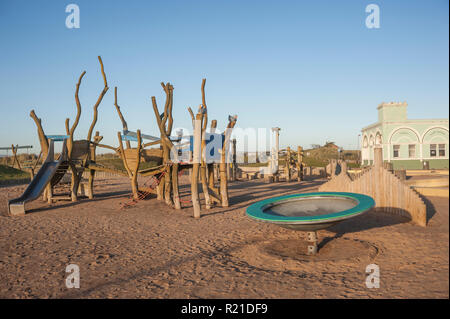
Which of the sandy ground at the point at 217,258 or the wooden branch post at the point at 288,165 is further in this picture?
the wooden branch post at the point at 288,165

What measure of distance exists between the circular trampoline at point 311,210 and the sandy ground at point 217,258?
618 millimetres

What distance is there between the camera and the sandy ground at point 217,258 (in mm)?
4379

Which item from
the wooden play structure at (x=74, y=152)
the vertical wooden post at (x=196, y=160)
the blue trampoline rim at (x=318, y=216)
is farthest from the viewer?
the wooden play structure at (x=74, y=152)

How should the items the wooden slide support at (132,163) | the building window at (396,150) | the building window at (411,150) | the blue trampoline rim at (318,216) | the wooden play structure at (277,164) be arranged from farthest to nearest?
the building window at (396,150), the building window at (411,150), the wooden play structure at (277,164), the wooden slide support at (132,163), the blue trampoline rim at (318,216)

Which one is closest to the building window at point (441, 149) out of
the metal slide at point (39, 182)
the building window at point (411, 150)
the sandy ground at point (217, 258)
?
the building window at point (411, 150)

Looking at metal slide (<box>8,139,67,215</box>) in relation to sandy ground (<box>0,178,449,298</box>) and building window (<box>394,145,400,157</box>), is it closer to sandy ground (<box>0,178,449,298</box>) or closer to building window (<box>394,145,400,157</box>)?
sandy ground (<box>0,178,449,298</box>)

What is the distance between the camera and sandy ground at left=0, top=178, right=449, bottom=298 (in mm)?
4379

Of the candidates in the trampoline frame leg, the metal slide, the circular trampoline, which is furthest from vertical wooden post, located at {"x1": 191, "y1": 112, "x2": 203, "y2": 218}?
the metal slide

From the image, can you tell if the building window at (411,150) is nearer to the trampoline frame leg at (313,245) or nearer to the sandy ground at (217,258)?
the sandy ground at (217,258)

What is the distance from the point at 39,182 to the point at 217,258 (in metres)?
9.54

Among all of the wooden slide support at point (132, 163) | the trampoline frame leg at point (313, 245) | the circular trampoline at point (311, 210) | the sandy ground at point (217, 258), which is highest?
the wooden slide support at point (132, 163)

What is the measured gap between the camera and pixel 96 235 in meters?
8.09

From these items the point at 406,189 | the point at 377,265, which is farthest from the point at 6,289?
the point at 406,189
